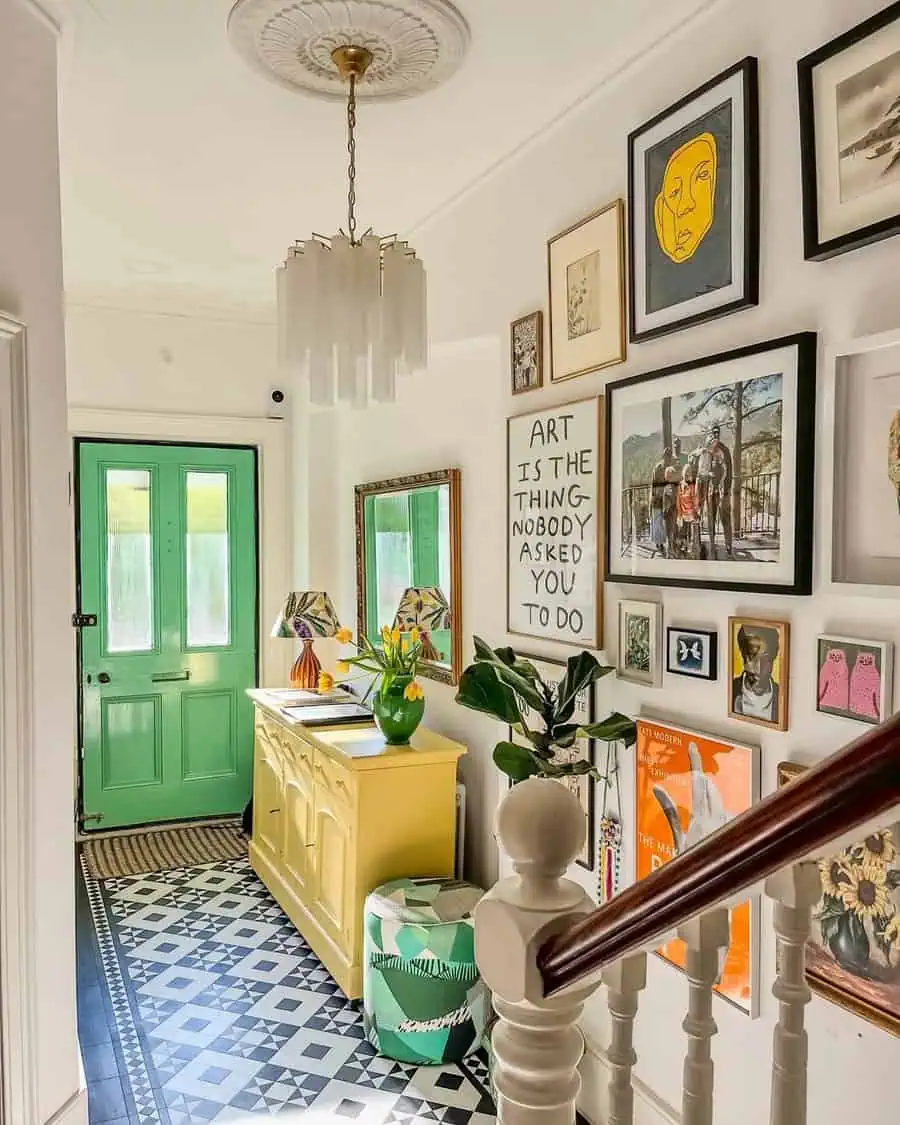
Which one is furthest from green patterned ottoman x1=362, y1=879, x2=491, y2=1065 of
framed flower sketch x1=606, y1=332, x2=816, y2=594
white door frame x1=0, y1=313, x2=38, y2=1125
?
framed flower sketch x1=606, y1=332, x2=816, y2=594

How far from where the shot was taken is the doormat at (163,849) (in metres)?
4.27

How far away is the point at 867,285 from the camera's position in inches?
65.2

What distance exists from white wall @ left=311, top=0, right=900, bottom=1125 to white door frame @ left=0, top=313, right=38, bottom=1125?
1440 millimetres

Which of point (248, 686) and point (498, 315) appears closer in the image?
point (498, 315)

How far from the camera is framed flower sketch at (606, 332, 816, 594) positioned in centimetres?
178

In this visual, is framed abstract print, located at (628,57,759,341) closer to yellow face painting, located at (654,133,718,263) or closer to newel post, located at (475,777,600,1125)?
yellow face painting, located at (654,133,718,263)

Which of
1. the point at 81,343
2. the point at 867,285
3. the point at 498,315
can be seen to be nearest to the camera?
the point at 867,285

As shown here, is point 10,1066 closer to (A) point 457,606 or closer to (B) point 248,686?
(A) point 457,606

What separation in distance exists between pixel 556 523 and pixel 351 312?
897 mm

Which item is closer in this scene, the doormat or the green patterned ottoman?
the green patterned ottoman

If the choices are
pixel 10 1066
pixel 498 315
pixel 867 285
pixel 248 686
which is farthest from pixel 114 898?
pixel 867 285

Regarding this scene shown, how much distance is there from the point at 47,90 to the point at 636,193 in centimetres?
144

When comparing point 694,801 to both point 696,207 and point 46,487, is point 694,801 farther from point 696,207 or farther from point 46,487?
point 46,487

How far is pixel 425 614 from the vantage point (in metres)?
3.55
